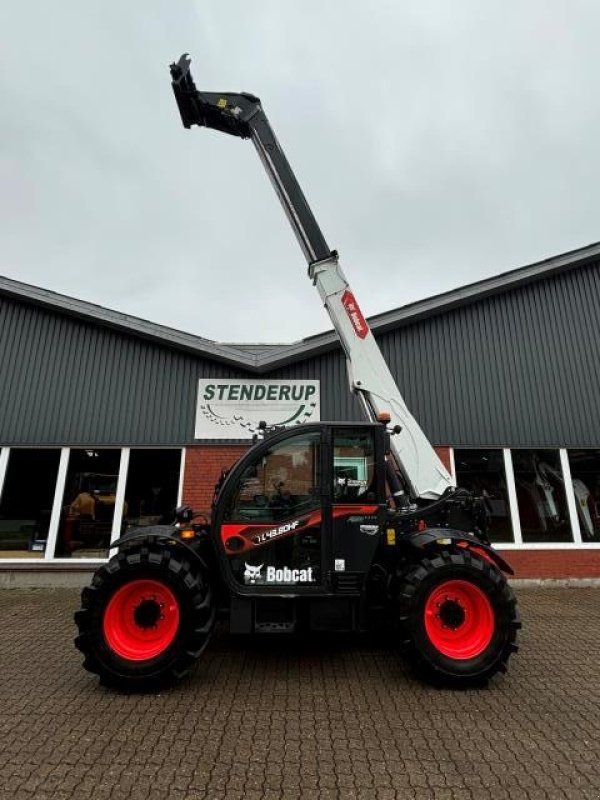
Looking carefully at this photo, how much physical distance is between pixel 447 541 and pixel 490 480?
15.7ft

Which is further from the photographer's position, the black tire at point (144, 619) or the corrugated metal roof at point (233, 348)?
the corrugated metal roof at point (233, 348)

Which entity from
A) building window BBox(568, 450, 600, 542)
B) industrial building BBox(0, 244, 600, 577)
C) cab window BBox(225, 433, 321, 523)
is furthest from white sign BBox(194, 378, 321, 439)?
building window BBox(568, 450, 600, 542)

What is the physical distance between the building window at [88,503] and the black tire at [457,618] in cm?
612

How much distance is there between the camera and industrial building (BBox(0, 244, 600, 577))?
27.6ft

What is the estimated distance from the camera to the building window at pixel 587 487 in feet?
28.5

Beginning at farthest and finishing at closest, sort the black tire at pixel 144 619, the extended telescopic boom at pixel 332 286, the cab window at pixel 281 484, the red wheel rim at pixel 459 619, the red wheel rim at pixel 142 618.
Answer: the extended telescopic boom at pixel 332 286
the cab window at pixel 281 484
the red wheel rim at pixel 459 619
the red wheel rim at pixel 142 618
the black tire at pixel 144 619

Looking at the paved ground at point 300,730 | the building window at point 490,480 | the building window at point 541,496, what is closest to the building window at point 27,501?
the paved ground at point 300,730

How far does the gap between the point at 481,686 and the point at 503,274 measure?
775 centimetres

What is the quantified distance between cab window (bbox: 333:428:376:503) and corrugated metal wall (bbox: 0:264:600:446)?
4.20 metres

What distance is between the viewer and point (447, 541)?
449cm

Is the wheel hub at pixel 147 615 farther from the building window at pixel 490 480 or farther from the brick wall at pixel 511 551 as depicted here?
the building window at pixel 490 480

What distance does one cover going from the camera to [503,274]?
9.35 metres

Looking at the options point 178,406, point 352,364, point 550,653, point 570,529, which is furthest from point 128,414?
point 570,529

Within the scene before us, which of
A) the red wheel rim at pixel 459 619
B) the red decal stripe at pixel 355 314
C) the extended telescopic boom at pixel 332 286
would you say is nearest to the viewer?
the red wheel rim at pixel 459 619
